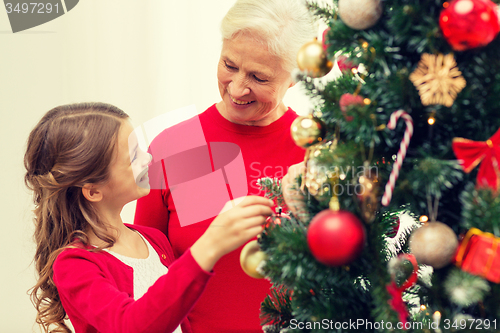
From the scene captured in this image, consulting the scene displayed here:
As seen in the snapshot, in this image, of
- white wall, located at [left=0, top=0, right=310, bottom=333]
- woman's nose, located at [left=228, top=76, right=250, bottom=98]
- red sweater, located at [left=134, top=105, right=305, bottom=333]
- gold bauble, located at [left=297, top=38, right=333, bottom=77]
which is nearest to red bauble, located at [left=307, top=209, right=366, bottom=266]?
gold bauble, located at [left=297, top=38, right=333, bottom=77]

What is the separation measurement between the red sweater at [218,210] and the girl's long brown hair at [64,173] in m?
0.14

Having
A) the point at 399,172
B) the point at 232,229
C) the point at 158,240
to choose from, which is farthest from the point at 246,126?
the point at 399,172

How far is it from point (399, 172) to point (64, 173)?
30.3 inches

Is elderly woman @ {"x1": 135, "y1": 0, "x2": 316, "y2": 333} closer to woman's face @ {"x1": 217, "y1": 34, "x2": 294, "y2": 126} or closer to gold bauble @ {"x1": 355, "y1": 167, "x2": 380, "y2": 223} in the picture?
woman's face @ {"x1": 217, "y1": 34, "x2": 294, "y2": 126}

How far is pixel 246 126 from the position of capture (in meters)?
1.14

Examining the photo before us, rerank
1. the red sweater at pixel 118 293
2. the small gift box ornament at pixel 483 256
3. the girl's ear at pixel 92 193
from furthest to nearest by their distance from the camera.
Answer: the girl's ear at pixel 92 193
the red sweater at pixel 118 293
the small gift box ornament at pixel 483 256

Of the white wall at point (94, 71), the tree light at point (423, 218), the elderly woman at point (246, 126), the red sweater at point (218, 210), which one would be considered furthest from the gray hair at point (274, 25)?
the white wall at point (94, 71)

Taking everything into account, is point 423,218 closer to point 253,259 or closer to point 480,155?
point 480,155

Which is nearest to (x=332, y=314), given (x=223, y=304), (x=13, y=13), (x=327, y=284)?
(x=327, y=284)

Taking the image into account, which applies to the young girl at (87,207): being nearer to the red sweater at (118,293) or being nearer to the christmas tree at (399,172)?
the red sweater at (118,293)

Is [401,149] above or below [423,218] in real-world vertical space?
above

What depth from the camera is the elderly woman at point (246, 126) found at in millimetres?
998

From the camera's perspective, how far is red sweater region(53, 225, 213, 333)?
0.69 m

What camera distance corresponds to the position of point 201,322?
1014mm
